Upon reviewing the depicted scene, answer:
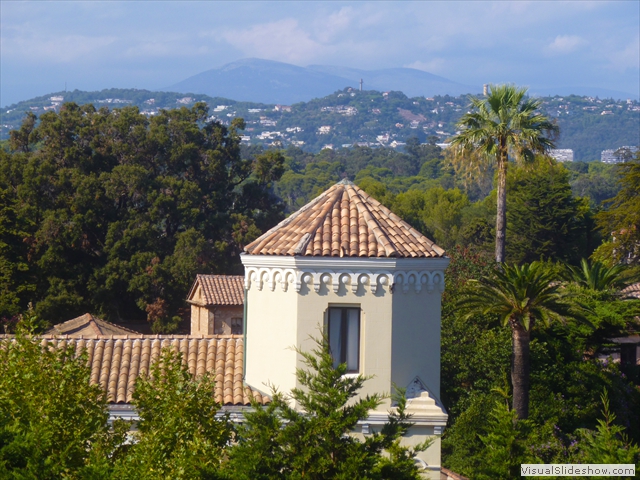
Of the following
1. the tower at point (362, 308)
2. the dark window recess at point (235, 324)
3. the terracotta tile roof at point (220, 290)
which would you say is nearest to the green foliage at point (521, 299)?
the tower at point (362, 308)

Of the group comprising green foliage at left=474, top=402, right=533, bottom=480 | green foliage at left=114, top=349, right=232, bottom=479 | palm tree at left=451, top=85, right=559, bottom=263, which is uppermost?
palm tree at left=451, top=85, right=559, bottom=263

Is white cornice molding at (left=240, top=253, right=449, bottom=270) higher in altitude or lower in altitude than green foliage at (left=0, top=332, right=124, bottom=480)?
higher

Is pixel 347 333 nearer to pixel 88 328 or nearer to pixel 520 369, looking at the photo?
pixel 520 369

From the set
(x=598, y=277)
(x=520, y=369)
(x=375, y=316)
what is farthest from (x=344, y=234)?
(x=598, y=277)

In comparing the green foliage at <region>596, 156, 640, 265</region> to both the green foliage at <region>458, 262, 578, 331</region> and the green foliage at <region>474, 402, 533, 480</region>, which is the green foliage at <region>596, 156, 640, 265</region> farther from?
the green foliage at <region>474, 402, 533, 480</region>

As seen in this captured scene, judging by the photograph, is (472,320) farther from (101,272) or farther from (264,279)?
(101,272)

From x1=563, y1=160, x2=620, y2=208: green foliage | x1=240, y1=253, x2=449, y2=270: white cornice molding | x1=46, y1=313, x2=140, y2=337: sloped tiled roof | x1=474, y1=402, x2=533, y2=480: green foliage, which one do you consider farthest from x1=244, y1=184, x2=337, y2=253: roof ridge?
x1=563, y1=160, x2=620, y2=208: green foliage

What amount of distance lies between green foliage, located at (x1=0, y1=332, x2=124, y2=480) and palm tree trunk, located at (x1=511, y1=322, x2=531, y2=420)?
1131cm

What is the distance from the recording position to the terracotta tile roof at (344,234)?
13039mm

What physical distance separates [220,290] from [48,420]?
2891 centimetres

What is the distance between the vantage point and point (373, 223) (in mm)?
13859

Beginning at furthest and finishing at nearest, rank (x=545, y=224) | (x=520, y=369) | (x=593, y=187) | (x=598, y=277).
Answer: (x=593, y=187) < (x=545, y=224) < (x=598, y=277) < (x=520, y=369)

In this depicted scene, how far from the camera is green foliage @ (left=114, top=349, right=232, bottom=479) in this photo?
9.38m

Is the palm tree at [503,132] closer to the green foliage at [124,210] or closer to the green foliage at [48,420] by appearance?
the green foliage at [124,210]
